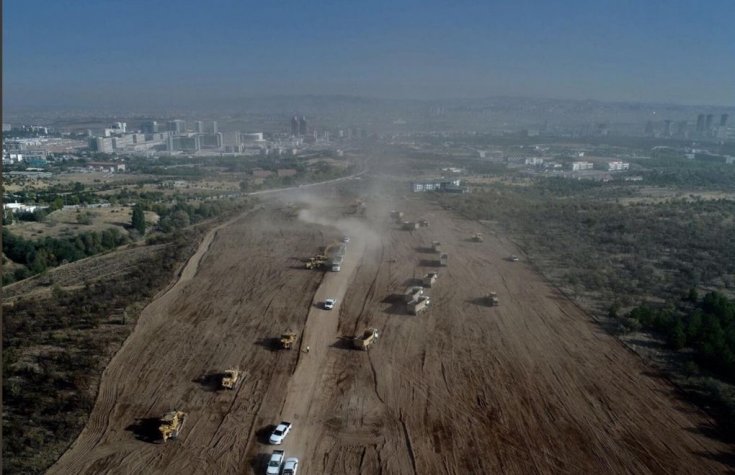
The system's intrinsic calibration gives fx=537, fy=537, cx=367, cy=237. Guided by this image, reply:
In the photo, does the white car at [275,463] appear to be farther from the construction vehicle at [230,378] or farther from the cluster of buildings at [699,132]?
the cluster of buildings at [699,132]

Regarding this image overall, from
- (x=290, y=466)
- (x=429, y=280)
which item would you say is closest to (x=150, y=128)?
(x=429, y=280)

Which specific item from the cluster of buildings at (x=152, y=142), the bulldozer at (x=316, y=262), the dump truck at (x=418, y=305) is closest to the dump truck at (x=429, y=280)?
the dump truck at (x=418, y=305)

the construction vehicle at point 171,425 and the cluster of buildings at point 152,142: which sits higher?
the cluster of buildings at point 152,142

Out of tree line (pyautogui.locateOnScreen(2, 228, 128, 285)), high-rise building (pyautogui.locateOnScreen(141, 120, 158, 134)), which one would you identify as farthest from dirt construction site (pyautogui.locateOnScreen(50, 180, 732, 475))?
high-rise building (pyautogui.locateOnScreen(141, 120, 158, 134))

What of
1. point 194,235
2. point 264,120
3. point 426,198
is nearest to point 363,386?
point 194,235

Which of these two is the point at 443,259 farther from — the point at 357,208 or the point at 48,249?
the point at 48,249

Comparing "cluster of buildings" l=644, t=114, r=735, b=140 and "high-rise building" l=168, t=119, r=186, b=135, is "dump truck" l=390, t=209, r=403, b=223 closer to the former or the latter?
"high-rise building" l=168, t=119, r=186, b=135
